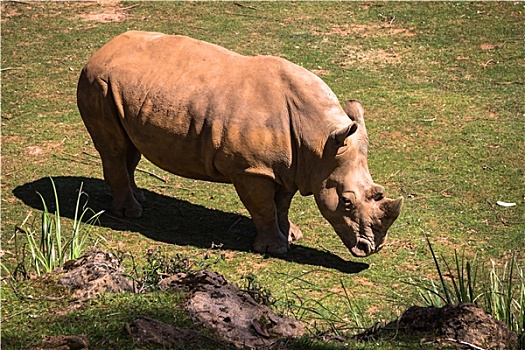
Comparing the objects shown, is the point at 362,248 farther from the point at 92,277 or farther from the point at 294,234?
the point at 92,277

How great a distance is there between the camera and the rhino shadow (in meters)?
9.01

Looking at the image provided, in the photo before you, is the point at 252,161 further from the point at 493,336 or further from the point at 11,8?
the point at 11,8

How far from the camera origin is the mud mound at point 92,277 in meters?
5.87

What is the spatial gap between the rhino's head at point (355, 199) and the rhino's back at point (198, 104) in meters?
0.44

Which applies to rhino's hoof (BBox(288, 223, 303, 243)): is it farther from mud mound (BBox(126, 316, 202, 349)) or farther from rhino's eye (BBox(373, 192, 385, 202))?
mud mound (BBox(126, 316, 202, 349))

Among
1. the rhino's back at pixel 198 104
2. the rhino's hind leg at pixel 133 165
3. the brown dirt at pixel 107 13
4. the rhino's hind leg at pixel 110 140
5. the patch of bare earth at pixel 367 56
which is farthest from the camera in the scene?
the brown dirt at pixel 107 13

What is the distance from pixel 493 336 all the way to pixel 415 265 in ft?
10.2

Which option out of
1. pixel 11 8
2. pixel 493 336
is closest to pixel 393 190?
pixel 493 336

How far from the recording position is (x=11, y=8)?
1636cm

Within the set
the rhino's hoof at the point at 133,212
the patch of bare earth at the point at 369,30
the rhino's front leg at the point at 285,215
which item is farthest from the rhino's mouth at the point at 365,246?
the patch of bare earth at the point at 369,30

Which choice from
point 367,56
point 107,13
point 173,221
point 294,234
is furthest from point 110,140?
point 107,13

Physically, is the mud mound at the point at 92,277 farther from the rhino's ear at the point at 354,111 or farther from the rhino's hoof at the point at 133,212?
the rhino's hoof at the point at 133,212

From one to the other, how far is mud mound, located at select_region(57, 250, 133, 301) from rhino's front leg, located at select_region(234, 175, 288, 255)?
2.60m

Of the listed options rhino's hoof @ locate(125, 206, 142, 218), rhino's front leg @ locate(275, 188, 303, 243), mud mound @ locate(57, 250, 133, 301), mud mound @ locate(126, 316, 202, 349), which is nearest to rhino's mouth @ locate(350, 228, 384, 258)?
rhino's front leg @ locate(275, 188, 303, 243)
